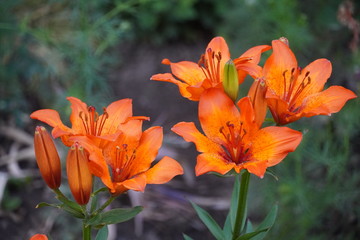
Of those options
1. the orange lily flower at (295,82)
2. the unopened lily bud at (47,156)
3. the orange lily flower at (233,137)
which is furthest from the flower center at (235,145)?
the unopened lily bud at (47,156)

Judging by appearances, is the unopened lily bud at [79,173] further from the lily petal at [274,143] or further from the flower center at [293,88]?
the flower center at [293,88]

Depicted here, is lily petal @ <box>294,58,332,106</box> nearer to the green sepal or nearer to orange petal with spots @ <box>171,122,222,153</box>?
orange petal with spots @ <box>171,122,222,153</box>

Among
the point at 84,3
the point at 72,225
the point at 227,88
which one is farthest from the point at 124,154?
the point at 84,3

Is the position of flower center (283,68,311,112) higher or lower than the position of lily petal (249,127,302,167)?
higher

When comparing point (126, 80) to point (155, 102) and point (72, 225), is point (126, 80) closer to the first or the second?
point (155, 102)

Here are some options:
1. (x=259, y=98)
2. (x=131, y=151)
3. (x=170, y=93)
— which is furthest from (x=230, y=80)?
(x=170, y=93)

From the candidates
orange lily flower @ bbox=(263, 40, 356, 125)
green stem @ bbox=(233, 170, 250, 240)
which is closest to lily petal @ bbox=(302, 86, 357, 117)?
orange lily flower @ bbox=(263, 40, 356, 125)

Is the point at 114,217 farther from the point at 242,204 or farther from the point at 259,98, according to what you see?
the point at 259,98
